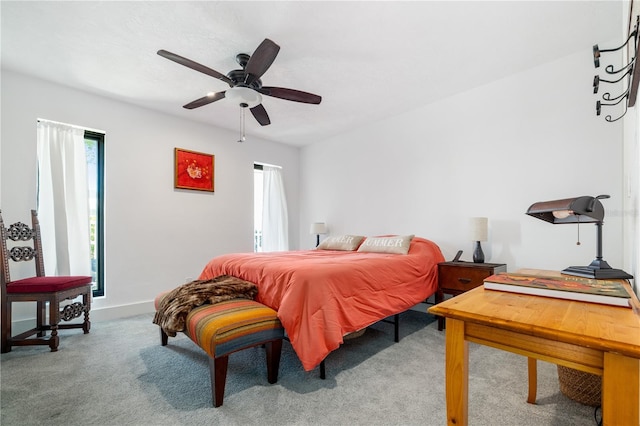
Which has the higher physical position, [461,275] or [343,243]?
[343,243]

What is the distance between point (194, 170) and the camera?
4.16 metres

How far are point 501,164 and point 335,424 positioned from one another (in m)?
2.84

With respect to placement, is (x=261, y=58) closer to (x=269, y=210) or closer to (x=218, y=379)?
(x=218, y=379)

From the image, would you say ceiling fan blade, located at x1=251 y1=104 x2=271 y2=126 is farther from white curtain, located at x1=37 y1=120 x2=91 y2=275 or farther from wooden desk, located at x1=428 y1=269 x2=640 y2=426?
wooden desk, located at x1=428 y1=269 x2=640 y2=426

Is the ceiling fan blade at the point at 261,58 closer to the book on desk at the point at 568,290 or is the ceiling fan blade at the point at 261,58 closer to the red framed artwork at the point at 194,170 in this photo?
the book on desk at the point at 568,290

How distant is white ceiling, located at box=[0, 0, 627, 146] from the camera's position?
6.72 ft

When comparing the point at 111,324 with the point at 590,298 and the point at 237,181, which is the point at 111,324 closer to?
the point at 237,181

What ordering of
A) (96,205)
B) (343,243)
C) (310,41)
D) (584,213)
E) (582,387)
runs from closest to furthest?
1. (584,213)
2. (582,387)
3. (310,41)
4. (96,205)
5. (343,243)

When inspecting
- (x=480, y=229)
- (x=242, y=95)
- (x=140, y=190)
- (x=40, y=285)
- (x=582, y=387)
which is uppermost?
(x=242, y=95)

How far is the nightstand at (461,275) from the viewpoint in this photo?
2.75m

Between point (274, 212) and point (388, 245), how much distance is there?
2.44 metres

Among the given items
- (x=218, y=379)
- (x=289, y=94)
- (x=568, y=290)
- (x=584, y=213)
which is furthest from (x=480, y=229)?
(x=218, y=379)

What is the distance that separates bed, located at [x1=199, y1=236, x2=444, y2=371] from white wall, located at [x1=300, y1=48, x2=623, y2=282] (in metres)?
0.88

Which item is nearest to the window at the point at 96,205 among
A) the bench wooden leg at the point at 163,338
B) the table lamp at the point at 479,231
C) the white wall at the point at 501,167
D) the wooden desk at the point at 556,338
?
the bench wooden leg at the point at 163,338
